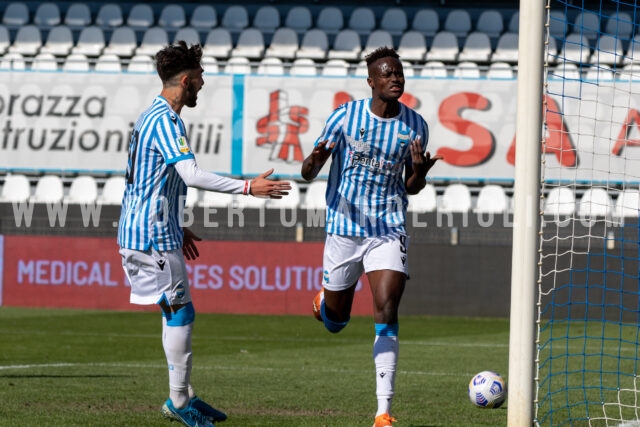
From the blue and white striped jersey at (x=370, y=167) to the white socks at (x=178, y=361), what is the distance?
133 centimetres

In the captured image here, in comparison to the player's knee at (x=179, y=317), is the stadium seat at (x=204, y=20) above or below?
above

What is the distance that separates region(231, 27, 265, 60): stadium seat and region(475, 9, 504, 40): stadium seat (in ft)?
15.0

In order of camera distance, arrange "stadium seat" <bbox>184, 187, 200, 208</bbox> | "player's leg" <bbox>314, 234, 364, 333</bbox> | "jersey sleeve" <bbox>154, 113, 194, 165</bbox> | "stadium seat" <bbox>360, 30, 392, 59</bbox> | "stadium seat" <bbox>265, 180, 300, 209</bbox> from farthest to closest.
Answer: "stadium seat" <bbox>360, 30, 392, 59</bbox> < "stadium seat" <bbox>184, 187, 200, 208</bbox> < "stadium seat" <bbox>265, 180, 300, 209</bbox> < "player's leg" <bbox>314, 234, 364, 333</bbox> < "jersey sleeve" <bbox>154, 113, 194, 165</bbox>

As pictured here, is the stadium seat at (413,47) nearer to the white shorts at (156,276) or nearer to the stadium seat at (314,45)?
the stadium seat at (314,45)

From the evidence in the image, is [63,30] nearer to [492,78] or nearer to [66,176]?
[66,176]

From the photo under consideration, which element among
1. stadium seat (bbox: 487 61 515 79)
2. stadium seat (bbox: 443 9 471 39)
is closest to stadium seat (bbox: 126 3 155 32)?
stadium seat (bbox: 443 9 471 39)

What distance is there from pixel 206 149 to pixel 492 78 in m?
5.44

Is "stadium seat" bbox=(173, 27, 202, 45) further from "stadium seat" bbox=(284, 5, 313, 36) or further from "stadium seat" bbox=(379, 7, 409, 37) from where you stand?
"stadium seat" bbox=(379, 7, 409, 37)

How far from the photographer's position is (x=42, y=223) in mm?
→ 19344

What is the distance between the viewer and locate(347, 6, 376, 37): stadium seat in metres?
23.6

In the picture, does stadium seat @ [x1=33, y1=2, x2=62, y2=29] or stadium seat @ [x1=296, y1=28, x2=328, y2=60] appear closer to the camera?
stadium seat @ [x1=296, y1=28, x2=328, y2=60]

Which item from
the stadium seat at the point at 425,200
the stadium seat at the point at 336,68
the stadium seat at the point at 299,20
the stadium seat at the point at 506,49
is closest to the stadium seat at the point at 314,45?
the stadium seat at the point at 299,20

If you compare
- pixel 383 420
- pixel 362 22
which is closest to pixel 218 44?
pixel 362 22

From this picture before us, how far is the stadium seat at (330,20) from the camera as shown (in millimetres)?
23719
